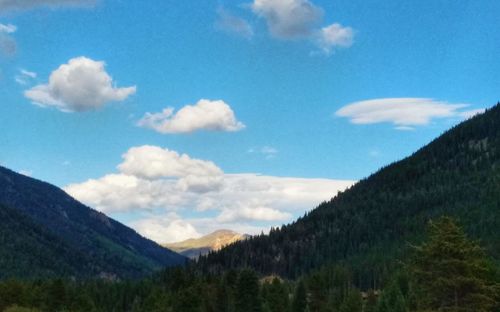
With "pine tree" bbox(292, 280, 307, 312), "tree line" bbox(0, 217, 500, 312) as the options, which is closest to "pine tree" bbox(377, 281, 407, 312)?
"tree line" bbox(0, 217, 500, 312)

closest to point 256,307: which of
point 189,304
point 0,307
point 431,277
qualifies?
point 189,304

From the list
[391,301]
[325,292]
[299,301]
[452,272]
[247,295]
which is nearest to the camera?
[452,272]

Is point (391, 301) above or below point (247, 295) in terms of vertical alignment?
above

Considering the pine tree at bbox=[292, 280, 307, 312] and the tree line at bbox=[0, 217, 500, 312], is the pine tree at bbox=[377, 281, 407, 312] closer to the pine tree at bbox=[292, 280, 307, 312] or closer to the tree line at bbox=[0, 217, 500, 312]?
the tree line at bbox=[0, 217, 500, 312]

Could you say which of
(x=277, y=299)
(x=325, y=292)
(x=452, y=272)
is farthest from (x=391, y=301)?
(x=452, y=272)

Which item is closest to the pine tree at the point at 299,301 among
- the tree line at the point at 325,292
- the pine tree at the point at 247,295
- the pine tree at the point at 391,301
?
the tree line at the point at 325,292

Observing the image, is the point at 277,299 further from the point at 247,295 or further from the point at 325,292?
the point at 325,292

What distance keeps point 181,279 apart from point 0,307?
61.9 m

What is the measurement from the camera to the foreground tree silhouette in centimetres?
2670

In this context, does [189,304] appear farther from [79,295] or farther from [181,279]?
[181,279]

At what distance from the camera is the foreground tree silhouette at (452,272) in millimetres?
26703

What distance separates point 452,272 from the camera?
27.2 metres

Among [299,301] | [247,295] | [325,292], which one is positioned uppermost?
[325,292]

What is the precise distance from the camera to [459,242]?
2708cm
